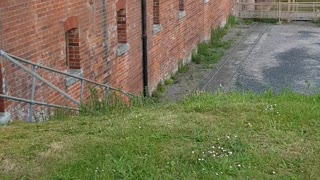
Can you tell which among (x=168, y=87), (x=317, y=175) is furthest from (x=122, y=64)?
(x=317, y=175)

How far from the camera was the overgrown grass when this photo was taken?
2211cm

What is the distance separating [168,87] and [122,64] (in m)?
3.95

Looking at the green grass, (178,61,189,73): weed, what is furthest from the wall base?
A: (178,61,189,73): weed

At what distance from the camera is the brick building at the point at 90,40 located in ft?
30.0

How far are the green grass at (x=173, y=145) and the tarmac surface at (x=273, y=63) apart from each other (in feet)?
25.0

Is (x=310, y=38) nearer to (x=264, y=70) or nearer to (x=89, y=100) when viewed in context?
(x=264, y=70)

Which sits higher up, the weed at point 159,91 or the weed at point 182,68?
the weed at point 182,68

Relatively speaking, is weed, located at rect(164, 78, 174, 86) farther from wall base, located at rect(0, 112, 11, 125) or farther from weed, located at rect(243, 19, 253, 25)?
weed, located at rect(243, 19, 253, 25)

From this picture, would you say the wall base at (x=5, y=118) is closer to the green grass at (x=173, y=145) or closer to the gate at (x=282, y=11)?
the green grass at (x=173, y=145)

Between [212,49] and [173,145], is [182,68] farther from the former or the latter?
[173,145]

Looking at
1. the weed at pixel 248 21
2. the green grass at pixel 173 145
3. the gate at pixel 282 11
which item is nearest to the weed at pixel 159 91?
the green grass at pixel 173 145

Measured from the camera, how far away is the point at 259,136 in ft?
22.9

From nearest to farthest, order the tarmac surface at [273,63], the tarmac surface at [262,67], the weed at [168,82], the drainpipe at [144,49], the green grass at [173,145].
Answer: the green grass at [173,145], the drainpipe at [144,49], the tarmac surface at [262,67], the tarmac surface at [273,63], the weed at [168,82]

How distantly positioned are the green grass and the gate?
24.0m
